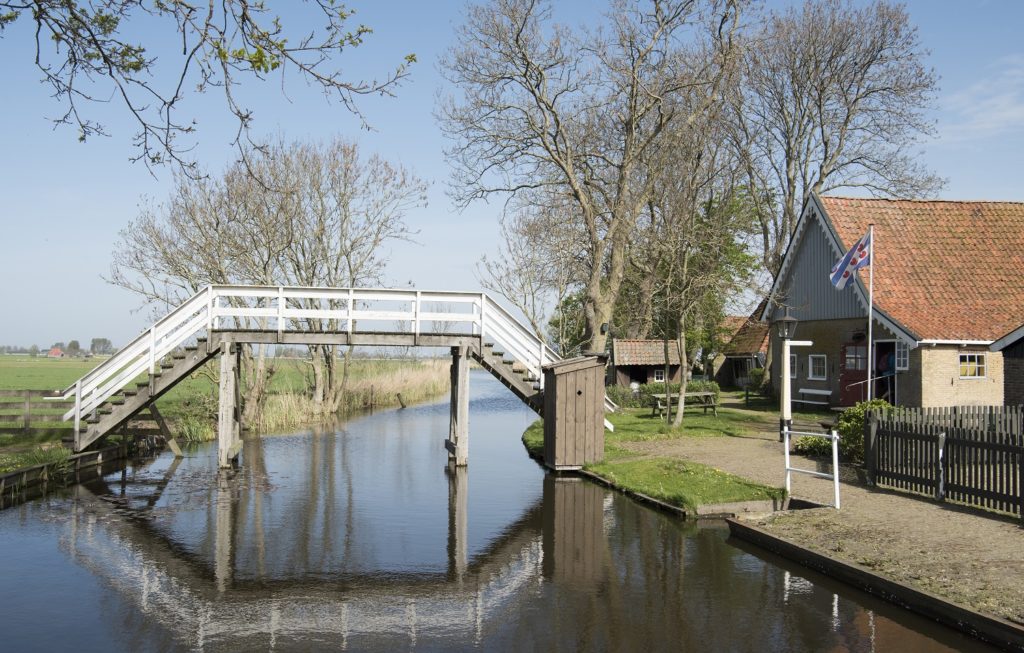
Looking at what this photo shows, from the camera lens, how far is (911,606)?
29.1 feet

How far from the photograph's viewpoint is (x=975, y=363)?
2491 centimetres

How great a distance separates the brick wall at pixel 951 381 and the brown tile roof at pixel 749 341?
18.8 metres

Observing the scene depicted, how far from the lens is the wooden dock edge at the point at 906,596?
7.77 meters

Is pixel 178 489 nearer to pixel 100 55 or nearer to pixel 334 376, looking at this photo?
pixel 100 55

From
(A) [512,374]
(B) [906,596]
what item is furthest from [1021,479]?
(A) [512,374]

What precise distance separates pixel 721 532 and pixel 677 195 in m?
16.0

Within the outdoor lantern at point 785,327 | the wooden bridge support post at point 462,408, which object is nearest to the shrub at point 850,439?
the outdoor lantern at point 785,327

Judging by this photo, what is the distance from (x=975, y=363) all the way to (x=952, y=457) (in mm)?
13514

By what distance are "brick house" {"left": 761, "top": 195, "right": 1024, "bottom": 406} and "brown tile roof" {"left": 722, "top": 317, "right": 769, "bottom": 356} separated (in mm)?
12925

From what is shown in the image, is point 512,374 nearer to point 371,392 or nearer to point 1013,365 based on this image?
point 1013,365

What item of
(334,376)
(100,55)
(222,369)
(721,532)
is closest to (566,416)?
(721,532)

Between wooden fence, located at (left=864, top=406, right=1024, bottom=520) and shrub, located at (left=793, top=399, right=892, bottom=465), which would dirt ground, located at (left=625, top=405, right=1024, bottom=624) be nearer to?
wooden fence, located at (left=864, top=406, right=1024, bottom=520)

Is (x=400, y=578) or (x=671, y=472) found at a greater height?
(x=671, y=472)

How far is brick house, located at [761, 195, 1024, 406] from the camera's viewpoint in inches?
970
